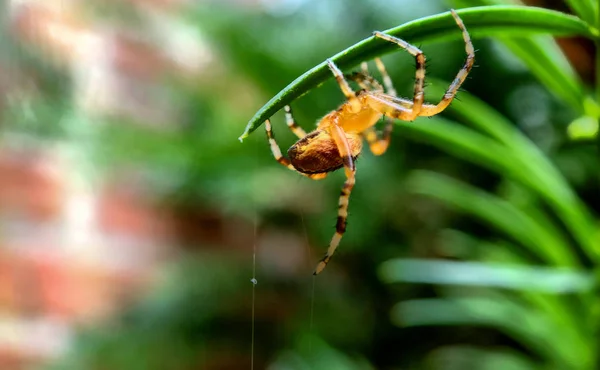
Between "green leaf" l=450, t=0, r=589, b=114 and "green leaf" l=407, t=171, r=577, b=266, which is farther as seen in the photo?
"green leaf" l=407, t=171, r=577, b=266

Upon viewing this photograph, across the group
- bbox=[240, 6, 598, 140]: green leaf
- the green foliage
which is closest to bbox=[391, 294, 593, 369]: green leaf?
the green foliage

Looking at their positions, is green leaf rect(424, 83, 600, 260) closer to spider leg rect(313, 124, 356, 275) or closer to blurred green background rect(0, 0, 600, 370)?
spider leg rect(313, 124, 356, 275)

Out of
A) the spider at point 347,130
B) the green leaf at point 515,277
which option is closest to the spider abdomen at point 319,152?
the spider at point 347,130

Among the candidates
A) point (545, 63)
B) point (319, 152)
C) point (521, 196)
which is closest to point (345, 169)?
point (319, 152)

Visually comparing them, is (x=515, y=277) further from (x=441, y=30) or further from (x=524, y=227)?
(x=441, y=30)

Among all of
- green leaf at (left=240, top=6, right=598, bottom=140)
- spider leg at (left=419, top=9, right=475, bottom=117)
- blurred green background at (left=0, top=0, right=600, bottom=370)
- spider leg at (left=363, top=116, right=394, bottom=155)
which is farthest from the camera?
blurred green background at (left=0, top=0, right=600, bottom=370)

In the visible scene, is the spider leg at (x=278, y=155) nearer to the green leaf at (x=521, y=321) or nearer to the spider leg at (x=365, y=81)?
the spider leg at (x=365, y=81)
